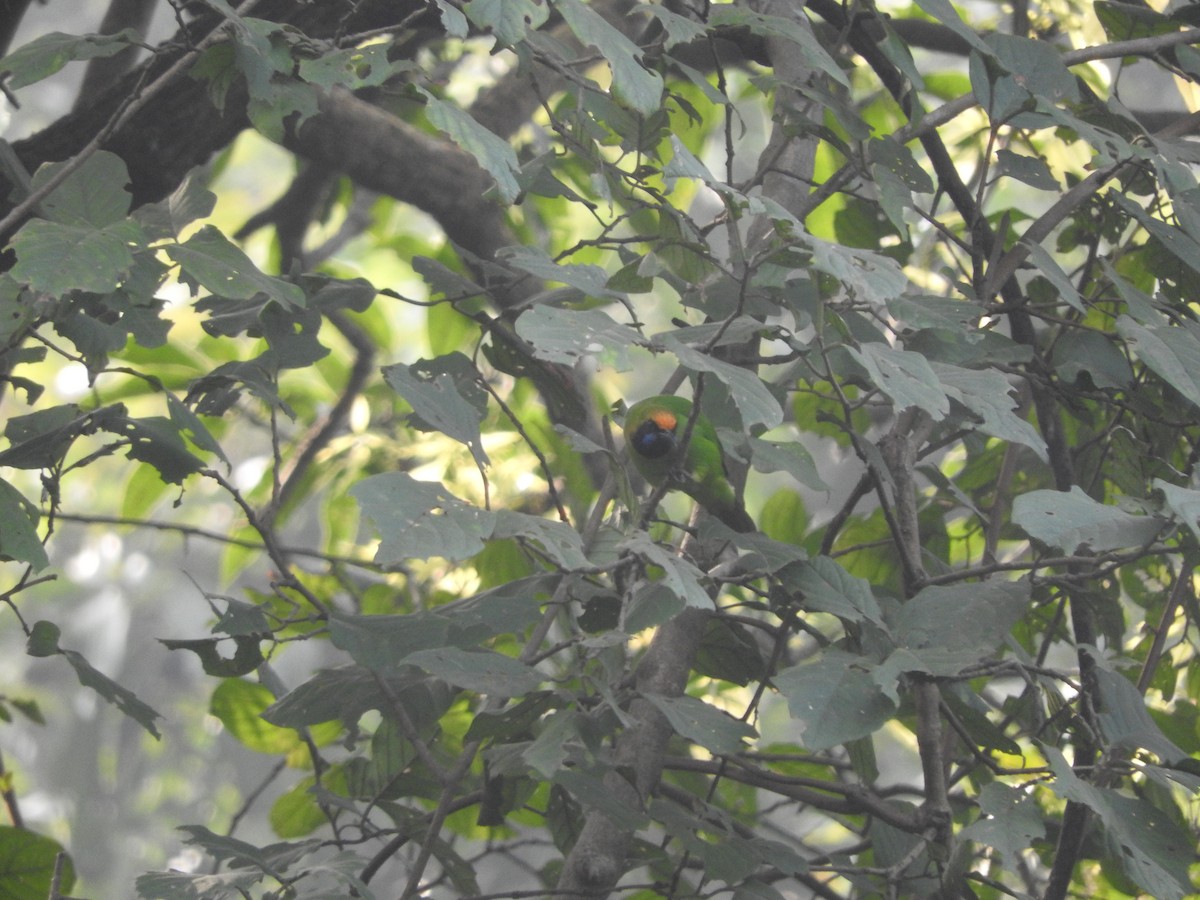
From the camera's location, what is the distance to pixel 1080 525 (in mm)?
670

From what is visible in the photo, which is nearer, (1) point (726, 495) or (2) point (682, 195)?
(1) point (726, 495)

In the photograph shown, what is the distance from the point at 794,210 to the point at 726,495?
343 millimetres

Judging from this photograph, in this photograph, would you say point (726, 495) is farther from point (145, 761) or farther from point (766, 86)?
point (145, 761)

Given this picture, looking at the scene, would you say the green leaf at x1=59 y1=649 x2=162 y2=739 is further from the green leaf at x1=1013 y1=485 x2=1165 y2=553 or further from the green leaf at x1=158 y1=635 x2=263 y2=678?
the green leaf at x1=1013 y1=485 x2=1165 y2=553

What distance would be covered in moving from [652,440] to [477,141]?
30.0 inches

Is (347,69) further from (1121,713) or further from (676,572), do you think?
(1121,713)

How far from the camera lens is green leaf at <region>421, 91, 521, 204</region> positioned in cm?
73

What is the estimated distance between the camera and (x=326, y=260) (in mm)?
2318

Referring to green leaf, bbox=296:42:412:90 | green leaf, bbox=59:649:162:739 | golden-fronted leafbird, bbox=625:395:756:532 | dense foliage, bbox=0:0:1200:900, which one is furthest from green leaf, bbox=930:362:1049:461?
green leaf, bbox=59:649:162:739

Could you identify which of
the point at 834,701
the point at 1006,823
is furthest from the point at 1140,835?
the point at 834,701


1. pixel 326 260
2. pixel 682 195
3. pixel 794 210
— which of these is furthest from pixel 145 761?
pixel 794 210

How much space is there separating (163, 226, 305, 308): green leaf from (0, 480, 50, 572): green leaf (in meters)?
0.20

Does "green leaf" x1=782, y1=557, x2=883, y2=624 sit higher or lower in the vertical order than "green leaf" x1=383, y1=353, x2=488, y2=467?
lower

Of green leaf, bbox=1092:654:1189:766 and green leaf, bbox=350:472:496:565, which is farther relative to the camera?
green leaf, bbox=1092:654:1189:766
